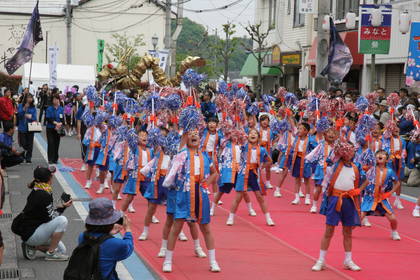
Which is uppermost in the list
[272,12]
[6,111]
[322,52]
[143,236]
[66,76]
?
[272,12]

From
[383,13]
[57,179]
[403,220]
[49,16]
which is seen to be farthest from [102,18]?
[403,220]

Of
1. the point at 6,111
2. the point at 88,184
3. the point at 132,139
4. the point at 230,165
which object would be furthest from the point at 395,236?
the point at 6,111

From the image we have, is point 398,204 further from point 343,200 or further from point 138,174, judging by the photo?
point 343,200

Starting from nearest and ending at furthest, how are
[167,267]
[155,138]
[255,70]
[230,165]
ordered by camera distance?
[167,267]
[155,138]
[230,165]
[255,70]

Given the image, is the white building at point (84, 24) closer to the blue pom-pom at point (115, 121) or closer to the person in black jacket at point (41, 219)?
the blue pom-pom at point (115, 121)

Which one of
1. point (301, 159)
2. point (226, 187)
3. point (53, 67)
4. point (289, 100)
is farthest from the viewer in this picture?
point (53, 67)

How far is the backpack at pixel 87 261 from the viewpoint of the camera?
5.93m

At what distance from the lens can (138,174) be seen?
12094mm

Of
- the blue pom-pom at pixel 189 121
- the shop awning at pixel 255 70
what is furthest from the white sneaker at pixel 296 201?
the shop awning at pixel 255 70

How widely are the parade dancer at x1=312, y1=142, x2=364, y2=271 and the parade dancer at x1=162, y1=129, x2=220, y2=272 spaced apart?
1.43m

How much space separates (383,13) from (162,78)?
7552mm

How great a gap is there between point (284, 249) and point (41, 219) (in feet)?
10.9

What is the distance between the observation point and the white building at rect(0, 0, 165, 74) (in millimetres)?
69688

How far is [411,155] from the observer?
58.3 ft
